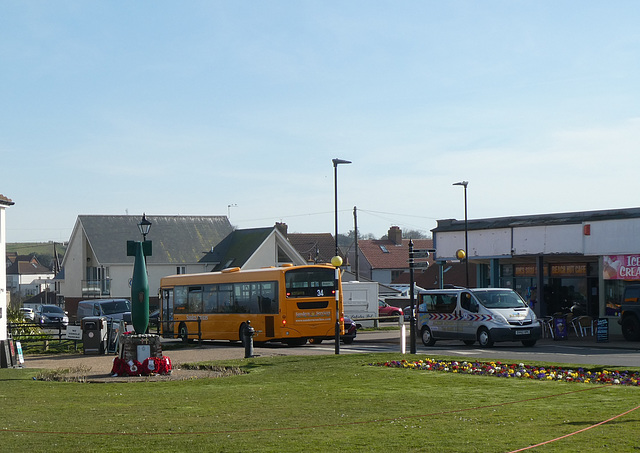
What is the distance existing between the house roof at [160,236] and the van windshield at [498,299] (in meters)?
41.0

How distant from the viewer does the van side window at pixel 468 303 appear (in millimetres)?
27734

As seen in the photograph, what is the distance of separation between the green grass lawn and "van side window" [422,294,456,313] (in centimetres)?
1109

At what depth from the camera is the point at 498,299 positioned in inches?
1089

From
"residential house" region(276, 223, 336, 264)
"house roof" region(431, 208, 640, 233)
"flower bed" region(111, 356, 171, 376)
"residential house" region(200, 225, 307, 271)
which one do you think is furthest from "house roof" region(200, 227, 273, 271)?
"flower bed" region(111, 356, 171, 376)

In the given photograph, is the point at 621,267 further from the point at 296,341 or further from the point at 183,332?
the point at 183,332

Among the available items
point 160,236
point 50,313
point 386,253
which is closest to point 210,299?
point 50,313

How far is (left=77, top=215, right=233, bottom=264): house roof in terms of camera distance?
65125mm

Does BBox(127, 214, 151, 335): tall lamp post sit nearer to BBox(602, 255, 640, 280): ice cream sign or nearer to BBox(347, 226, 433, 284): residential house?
BBox(602, 255, 640, 280): ice cream sign

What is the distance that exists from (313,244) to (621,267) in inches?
2706

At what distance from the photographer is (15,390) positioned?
16.1m

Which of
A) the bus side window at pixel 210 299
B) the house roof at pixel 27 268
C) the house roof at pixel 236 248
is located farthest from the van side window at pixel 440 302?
the house roof at pixel 27 268

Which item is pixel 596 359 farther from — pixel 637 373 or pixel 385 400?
pixel 385 400

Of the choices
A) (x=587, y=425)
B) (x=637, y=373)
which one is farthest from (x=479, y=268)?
(x=587, y=425)

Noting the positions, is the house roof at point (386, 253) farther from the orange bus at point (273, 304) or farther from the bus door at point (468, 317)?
the bus door at point (468, 317)
